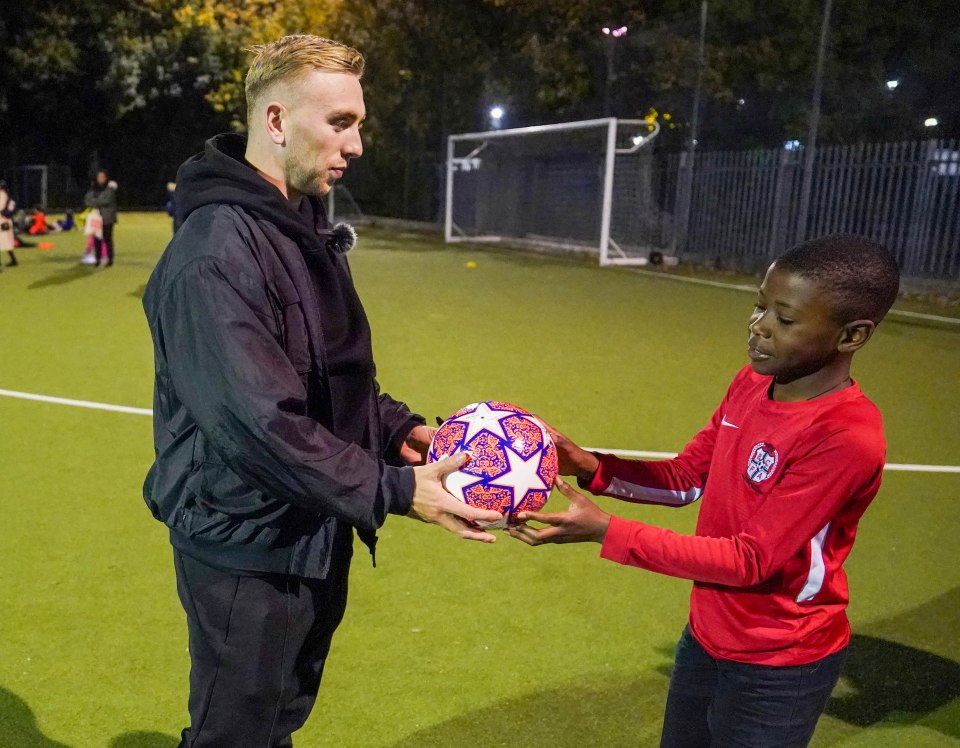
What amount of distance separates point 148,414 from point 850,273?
6.75 metres

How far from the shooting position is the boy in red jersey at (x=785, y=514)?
86.7 inches

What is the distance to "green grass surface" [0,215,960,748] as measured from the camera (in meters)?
3.68

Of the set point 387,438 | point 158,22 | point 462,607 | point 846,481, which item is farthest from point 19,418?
point 158,22

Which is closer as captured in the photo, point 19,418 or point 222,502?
point 222,502

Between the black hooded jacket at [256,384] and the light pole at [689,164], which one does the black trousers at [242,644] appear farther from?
the light pole at [689,164]

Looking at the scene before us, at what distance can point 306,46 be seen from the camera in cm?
224

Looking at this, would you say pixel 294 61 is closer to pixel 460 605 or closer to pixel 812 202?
pixel 460 605

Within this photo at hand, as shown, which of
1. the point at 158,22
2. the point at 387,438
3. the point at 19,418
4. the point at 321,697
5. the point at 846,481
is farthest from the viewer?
the point at 158,22

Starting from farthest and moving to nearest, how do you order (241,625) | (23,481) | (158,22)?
(158,22) < (23,481) < (241,625)

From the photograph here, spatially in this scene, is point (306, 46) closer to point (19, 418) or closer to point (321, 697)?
point (321, 697)

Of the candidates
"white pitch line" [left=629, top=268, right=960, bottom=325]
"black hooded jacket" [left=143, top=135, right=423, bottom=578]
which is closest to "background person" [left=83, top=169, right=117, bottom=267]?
"white pitch line" [left=629, top=268, right=960, bottom=325]

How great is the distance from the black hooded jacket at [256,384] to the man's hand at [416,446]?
16.0 inches

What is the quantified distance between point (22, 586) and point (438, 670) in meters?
2.24

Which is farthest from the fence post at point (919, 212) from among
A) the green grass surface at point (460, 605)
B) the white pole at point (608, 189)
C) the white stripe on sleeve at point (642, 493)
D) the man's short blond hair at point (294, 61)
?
the man's short blond hair at point (294, 61)
